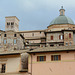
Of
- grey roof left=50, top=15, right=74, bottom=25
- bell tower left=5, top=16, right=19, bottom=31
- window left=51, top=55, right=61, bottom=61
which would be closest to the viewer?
window left=51, top=55, right=61, bottom=61

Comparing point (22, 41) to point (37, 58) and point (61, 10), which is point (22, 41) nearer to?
point (61, 10)

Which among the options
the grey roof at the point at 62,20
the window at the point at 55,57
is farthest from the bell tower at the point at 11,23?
the window at the point at 55,57

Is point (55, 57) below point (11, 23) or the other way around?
below

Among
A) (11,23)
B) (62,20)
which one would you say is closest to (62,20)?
(62,20)

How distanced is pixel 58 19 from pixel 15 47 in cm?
2149

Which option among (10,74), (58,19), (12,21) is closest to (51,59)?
(10,74)

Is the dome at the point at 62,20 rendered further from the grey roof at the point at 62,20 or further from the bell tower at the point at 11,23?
the bell tower at the point at 11,23

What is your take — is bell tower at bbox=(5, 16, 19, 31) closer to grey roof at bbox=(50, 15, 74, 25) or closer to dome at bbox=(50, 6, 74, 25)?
dome at bbox=(50, 6, 74, 25)

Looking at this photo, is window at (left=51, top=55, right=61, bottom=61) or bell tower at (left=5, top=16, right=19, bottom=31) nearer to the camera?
window at (left=51, top=55, right=61, bottom=61)

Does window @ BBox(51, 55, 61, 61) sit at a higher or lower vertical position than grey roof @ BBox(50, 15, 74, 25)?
lower

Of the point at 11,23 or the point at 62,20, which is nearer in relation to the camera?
→ the point at 62,20

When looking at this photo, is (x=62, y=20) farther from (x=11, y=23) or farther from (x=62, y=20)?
(x=11, y=23)

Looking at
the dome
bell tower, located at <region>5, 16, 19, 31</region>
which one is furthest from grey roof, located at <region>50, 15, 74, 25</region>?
bell tower, located at <region>5, 16, 19, 31</region>

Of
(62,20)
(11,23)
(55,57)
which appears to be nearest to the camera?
(55,57)
